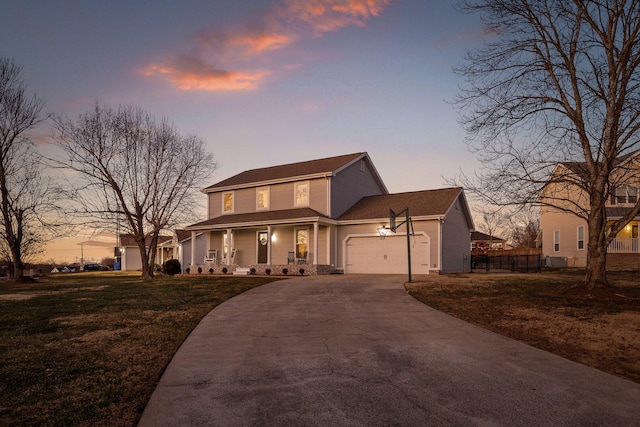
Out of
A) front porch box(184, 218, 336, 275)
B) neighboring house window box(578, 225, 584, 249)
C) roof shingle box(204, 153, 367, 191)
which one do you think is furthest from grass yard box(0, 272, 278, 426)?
neighboring house window box(578, 225, 584, 249)

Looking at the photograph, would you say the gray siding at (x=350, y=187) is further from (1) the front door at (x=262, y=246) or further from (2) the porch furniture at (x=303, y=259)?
(1) the front door at (x=262, y=246)

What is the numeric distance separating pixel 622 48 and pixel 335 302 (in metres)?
→ 10.8

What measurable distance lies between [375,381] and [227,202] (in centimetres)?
2613

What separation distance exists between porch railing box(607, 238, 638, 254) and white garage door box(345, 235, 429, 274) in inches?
539

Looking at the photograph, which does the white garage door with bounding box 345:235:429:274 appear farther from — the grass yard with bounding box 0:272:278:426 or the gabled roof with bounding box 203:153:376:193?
the grass yard with bounding box 0:272:278:426

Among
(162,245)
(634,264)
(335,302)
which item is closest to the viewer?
(335,302)

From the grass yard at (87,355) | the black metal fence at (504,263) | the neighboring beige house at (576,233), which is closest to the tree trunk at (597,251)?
the grass yard at (87,355)

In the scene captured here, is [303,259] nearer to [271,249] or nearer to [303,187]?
[271,249]

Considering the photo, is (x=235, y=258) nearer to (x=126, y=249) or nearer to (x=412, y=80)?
(x=412, y=80)

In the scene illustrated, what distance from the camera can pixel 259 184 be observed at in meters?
28.3

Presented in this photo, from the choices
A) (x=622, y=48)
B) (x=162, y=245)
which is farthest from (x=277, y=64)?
(x=162, y=245)

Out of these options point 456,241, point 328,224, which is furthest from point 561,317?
point 456,241

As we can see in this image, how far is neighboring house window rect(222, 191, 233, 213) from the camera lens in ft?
98.6

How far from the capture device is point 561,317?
9500 mm
